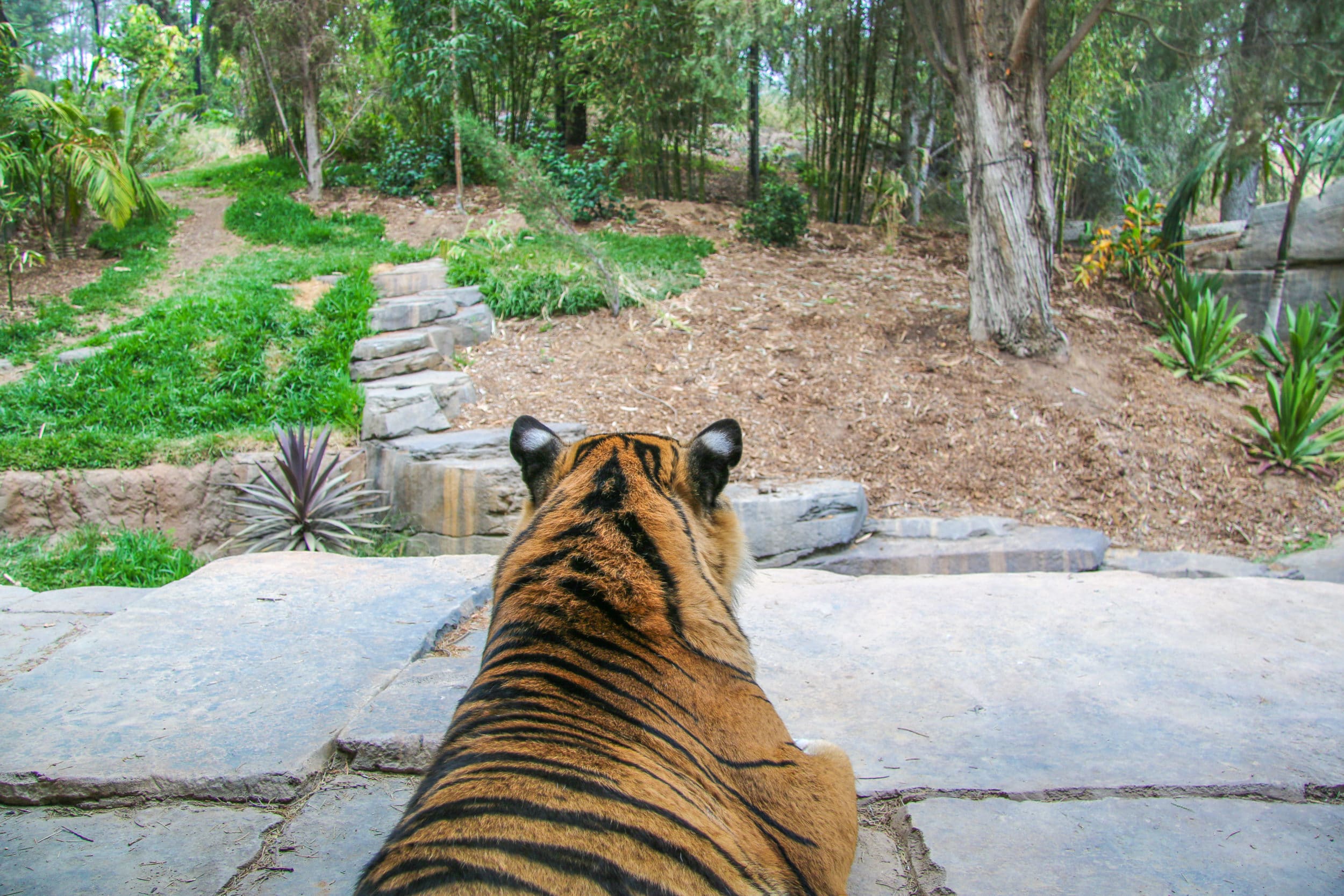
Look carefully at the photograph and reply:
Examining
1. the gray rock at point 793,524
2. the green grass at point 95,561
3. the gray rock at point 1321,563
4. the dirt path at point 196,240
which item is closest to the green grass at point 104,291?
the dirt path at point 196,240

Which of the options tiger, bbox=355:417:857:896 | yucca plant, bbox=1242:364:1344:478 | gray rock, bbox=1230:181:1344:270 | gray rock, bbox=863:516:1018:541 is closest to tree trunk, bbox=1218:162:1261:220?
gray rock, bbox=1230:181:1344:270

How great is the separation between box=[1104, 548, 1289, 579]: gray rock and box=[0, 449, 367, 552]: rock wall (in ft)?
19.4

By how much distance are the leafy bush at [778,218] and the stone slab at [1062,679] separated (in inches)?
273

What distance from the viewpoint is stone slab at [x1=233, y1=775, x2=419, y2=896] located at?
187 cm

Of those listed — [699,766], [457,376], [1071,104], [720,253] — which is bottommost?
[699,766]

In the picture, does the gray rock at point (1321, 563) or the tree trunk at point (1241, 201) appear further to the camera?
the tree trunk at point (1241, 201)

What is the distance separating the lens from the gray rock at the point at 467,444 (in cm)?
588

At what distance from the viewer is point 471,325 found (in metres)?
7.95

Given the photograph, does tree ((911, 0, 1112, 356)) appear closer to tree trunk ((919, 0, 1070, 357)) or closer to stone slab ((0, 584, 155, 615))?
tree trunk ((919, 0, 1070, 357))

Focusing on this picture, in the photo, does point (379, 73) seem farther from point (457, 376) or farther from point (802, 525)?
point (802, 525)

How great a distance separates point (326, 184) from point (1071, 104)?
11392mm

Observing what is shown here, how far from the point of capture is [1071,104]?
9852 millimetres

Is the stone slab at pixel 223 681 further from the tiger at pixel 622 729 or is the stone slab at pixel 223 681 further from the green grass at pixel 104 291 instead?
the green grass at pixel 104 291

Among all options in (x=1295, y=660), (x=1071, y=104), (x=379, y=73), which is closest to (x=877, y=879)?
(x=1295, y=660)
